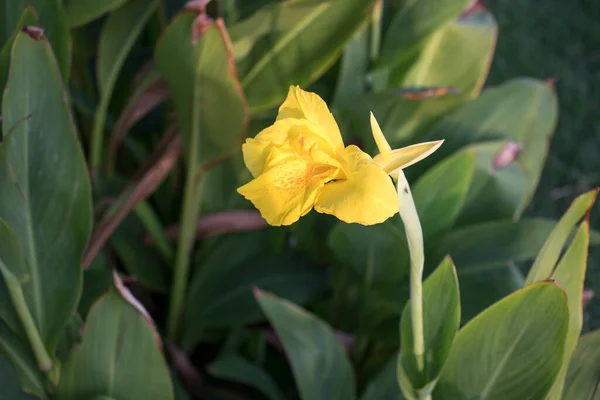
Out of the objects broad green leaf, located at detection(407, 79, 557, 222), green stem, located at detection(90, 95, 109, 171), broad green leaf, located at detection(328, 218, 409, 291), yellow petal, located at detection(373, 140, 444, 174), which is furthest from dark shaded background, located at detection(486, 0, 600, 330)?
yellow petal, located at detection(373, 140, 444, 174)

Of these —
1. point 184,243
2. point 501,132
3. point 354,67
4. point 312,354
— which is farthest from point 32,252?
point 501,132

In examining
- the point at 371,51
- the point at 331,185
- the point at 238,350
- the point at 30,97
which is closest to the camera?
the point at 331,185

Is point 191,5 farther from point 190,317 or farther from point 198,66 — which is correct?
point 190,317

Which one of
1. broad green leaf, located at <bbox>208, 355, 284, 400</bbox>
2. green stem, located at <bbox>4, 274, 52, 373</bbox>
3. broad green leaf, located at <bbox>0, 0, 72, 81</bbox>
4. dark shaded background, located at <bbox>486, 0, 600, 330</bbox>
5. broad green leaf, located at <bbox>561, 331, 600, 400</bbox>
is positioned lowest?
dark shaded background, located at <bbox>486, 0, 600, 330</bbox>

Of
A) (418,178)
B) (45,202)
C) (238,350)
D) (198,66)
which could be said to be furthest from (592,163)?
(45,202)

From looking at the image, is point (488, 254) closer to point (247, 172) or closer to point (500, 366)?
point (500, 366)

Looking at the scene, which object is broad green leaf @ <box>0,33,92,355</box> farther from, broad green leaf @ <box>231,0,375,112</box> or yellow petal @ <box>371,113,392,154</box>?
yellow petal @ <box>371,113,392,154</box>

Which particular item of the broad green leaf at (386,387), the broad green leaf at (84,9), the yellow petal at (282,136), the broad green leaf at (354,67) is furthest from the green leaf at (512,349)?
the broad green leaf at (84,9)
